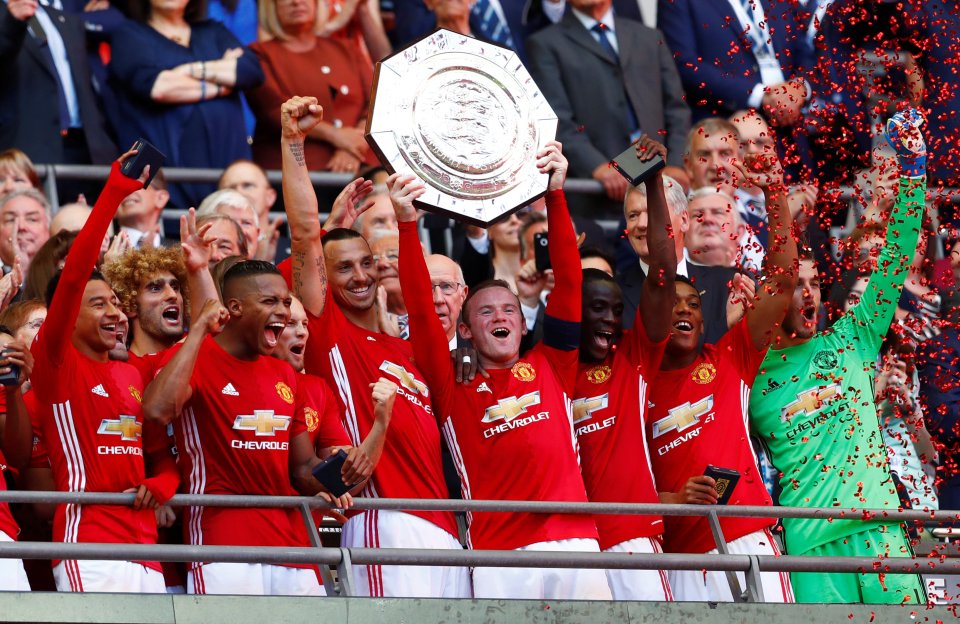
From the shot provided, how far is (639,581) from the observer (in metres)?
7.71

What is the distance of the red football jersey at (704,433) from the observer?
7840mm

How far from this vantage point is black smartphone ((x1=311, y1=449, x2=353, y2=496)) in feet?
22.5

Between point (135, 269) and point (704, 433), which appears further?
point (704, 433)

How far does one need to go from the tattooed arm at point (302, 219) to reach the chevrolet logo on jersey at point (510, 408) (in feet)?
2.70

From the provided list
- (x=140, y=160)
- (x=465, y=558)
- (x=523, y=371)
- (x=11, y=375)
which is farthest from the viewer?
(x=523, y=371)

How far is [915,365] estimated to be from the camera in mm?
9242

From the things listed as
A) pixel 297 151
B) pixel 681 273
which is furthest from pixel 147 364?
pixel 681 273

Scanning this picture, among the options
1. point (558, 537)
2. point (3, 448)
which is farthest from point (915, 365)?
point (3, 448)

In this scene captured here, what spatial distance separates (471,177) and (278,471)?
1535mm

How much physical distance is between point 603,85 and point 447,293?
11.6 ft

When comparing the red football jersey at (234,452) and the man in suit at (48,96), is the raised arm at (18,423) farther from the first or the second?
the man in suit at (48,96)

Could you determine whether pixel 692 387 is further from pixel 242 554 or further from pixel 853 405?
pixel 242 554

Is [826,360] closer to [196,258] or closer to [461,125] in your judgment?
[461,125]

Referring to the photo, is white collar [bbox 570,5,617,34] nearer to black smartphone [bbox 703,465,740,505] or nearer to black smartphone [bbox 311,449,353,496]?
black smartphone [bbox 703,465,740,505]
